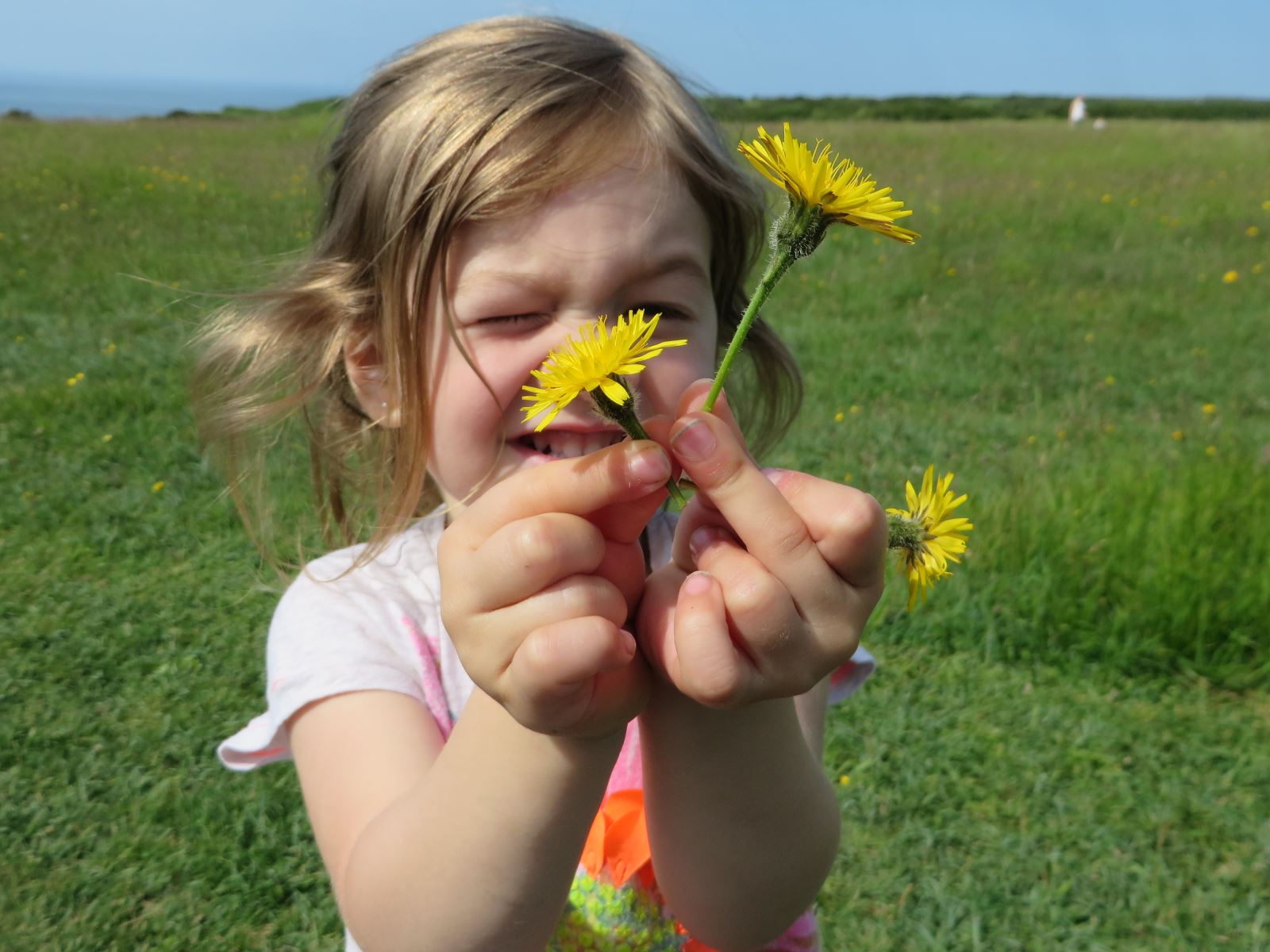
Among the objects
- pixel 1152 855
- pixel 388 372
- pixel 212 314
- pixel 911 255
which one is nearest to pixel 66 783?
pixel 212 314

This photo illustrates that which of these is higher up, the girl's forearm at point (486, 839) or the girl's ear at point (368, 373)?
the girl's ear at point (368, 373)

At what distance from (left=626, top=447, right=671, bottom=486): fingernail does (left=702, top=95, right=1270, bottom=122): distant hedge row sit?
27990 millimetres

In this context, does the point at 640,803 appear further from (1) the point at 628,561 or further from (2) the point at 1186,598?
(2) the point at 1186,598

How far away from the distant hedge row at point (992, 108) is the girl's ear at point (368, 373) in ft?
88.7

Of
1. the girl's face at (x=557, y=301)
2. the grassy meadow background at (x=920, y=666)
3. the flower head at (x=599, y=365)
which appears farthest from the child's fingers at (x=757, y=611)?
the grassy meadow background at (x=920, y=666)

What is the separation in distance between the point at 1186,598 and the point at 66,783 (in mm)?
2962

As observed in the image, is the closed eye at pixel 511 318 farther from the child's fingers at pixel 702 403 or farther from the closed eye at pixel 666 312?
the child's fingers at pixel 702 403

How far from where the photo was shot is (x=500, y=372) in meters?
1.45

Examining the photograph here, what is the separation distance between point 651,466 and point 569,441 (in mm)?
683

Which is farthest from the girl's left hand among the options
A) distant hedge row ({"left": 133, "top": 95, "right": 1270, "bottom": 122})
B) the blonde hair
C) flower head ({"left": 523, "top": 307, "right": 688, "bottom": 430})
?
distant hedge row ({"left": 133, "top": 95, "right": 1270, "bottom": 122})

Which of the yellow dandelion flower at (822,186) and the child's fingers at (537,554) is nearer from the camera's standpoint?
the yellow dandelion flower at (822,186)

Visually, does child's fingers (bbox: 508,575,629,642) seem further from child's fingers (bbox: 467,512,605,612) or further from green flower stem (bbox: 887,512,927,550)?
green flower stem (bbox: 887,512,927,550)

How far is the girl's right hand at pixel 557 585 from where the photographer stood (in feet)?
2.87

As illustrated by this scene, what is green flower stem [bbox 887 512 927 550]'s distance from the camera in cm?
94
